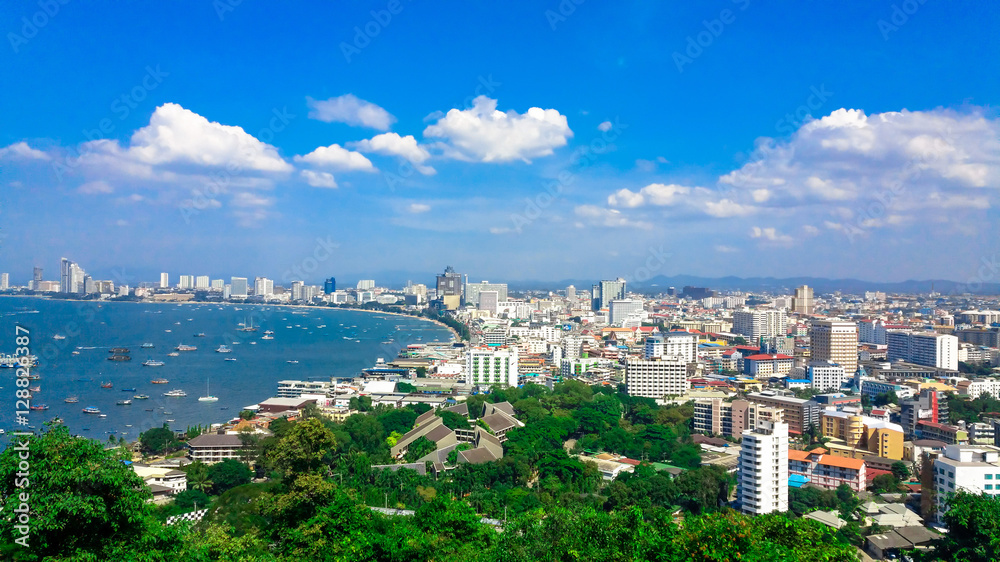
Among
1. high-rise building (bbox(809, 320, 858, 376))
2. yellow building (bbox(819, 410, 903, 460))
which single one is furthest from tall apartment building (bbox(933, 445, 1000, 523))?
high-rise building (bbox(809, 320, 858, 376))

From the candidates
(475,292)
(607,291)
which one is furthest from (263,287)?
(607,291)

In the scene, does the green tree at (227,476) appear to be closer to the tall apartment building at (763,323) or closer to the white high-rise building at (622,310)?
the tall apartment building at (763,323)

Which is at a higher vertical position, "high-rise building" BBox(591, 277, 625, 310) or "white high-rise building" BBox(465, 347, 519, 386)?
"high-rise building" BBox(591, 277, 625, 310)

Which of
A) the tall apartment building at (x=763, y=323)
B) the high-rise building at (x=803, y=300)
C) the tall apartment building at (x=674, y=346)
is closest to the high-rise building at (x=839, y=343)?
the tall apartment building at (x=674, y=346)

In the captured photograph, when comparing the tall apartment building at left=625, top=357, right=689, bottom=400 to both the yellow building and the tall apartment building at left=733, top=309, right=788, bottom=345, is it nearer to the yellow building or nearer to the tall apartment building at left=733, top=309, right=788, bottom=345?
the yellow building

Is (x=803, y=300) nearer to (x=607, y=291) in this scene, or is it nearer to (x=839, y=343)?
(x=607, y=291)

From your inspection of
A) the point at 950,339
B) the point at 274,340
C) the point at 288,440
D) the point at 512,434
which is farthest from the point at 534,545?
the point at 274,340
